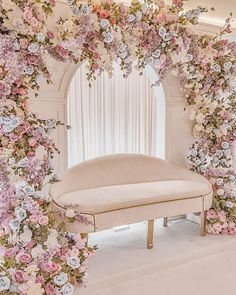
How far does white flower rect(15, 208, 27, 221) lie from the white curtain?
5.45 ft

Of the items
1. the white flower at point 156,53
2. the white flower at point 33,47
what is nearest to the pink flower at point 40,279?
the white flower at point 33,47

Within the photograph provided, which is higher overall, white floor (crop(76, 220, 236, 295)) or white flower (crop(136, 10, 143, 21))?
white flower (crop(136, 10, 143, 21))

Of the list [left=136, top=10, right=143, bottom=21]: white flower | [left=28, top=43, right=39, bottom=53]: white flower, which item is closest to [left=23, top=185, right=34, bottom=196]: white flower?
[left=28, top=43, right=39, bottom=53]: white flower

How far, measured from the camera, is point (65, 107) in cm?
332

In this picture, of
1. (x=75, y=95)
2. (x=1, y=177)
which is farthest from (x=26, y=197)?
(x=75, y=95)

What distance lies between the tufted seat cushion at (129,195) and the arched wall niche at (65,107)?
1.53 feet

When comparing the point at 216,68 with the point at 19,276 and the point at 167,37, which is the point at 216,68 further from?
the point at 19,276

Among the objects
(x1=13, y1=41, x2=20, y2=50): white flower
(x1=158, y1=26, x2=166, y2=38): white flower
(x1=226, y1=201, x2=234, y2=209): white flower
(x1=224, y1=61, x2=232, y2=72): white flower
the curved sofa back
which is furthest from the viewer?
(x1=226, y1=201, x2=234, y2=209): white flower

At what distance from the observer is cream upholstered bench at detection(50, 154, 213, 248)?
2.85 m

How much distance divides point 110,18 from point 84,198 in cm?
156

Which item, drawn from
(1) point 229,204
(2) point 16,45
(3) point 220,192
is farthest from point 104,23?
(1) point 229,204

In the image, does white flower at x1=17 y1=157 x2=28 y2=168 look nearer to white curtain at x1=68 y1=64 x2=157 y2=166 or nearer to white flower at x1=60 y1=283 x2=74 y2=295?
white flower at x1=60 y1=283 x2=74 y2=295

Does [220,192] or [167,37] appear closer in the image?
[167,37]

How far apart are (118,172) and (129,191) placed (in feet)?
1.46
